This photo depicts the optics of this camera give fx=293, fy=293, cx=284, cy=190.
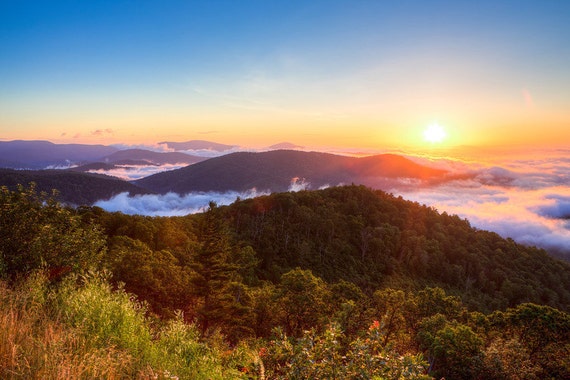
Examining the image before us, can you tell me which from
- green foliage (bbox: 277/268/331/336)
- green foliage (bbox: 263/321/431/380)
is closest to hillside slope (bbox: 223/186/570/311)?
green foliage (bbox: 277/268/331/336)

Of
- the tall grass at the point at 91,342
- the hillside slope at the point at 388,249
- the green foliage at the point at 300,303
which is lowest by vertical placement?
the hillside slope at the point at 388,249

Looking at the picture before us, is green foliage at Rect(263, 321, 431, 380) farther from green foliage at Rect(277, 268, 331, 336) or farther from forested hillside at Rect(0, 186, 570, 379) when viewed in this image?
green foliage at Rect(277, 268, 331, 336)

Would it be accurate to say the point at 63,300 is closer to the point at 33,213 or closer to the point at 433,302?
the point at 33,213

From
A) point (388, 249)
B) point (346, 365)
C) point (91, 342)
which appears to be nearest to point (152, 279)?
point (91, 342)

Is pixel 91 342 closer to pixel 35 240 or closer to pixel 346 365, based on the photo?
pixel 346 365

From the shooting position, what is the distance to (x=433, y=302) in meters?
41.7

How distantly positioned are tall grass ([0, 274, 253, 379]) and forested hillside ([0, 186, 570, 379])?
0.18ft

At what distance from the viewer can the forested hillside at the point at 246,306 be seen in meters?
6.52

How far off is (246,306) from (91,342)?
31501 millimetres

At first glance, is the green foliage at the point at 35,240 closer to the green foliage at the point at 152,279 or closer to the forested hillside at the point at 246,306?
the forested hillside at the point at 246,306

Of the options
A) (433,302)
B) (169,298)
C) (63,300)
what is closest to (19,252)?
(63,300)

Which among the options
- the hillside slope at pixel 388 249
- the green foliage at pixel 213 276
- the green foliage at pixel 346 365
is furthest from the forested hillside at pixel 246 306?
the hillside slope at pixel 388 249

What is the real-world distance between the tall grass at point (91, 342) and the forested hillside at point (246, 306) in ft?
0.18

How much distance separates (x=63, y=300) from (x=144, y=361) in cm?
363
